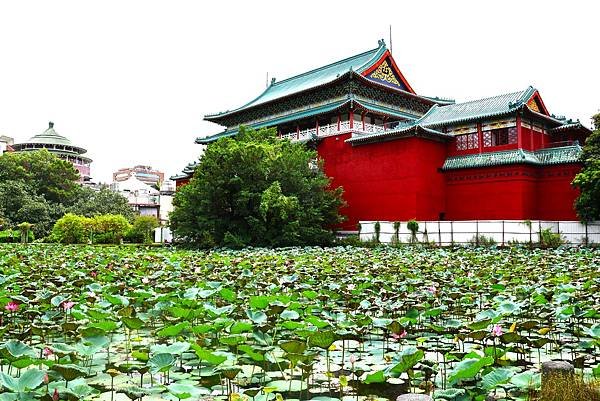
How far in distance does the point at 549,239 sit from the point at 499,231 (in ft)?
5.71

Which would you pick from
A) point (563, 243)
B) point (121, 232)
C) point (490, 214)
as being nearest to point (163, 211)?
point (121, 232)

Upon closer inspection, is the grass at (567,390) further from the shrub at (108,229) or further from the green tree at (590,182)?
the shrub at (108,229)

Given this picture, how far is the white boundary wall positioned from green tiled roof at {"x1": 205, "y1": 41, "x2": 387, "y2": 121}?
9.21 m

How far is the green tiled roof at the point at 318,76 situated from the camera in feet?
89.7

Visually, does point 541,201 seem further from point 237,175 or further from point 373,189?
point 237,175

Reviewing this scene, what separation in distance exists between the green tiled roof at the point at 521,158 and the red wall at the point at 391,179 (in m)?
1.17

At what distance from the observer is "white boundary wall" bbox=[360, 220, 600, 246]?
19094mm

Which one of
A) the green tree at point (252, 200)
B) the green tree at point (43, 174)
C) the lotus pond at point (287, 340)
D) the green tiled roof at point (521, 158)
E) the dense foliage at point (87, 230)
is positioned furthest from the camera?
the green tree at point (43, 174)

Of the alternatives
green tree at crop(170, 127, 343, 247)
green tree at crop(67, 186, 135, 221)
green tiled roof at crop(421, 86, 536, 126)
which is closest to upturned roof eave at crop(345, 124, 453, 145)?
green tiled roof at crop(421, 86, 536, 126)

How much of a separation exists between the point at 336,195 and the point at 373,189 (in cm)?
190

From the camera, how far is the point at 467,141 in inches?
894

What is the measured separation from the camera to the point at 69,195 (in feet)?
131

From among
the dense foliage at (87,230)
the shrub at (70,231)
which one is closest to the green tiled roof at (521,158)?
→ the dense foliage at (87,230)

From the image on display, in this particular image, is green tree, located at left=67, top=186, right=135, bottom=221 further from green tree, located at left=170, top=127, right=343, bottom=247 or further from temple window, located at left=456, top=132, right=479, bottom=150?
temple window, located at left=456, top=132, right=479, bottom=150
